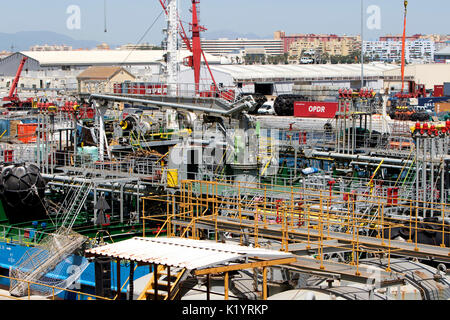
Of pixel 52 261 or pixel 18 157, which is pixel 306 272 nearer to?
pixel 52 261

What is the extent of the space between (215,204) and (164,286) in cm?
1215

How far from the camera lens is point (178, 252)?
1154 centimetres

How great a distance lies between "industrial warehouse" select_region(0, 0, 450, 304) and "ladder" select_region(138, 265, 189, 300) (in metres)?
0.03

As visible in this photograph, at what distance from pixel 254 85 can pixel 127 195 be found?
52041 millimetres

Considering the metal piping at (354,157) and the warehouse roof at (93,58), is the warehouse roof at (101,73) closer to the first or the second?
the warehouse roof at (93,58)

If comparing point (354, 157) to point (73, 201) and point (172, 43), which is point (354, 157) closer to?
point (73, 201)

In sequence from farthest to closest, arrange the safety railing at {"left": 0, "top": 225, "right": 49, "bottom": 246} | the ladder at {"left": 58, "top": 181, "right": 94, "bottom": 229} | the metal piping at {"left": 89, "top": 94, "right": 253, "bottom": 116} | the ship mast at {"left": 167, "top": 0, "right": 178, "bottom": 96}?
1. the ship mast at {"left": 167, "top": 0, "right": 178, "bottom": 96}
2. the metal piping at {"left": 89, "top": 94, "right": 253, "bottom": 116}
3. the ladder at {"left": 58, "top": 181, "right": 94, "bottom": 229}
4. the safety railing at {"left": 0, "top": 225, "right": 49, "bottom": 246}

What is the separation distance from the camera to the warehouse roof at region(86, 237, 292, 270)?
10898mm

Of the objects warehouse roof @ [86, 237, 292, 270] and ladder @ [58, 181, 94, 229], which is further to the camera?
ladder @ [58, 181, 94, 229]

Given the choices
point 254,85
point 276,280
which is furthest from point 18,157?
point 254,85

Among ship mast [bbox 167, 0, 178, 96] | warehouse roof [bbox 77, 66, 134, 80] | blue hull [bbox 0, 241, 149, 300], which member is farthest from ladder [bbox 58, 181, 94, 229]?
warehouse roof [bbox 77, 66, 134, 80]

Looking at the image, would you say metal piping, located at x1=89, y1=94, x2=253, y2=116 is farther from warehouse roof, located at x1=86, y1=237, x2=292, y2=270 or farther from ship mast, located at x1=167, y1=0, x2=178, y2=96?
warehouse roof, located at x1=86, y1=237, x2=292, y2=270

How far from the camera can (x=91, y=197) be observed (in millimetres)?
29219
